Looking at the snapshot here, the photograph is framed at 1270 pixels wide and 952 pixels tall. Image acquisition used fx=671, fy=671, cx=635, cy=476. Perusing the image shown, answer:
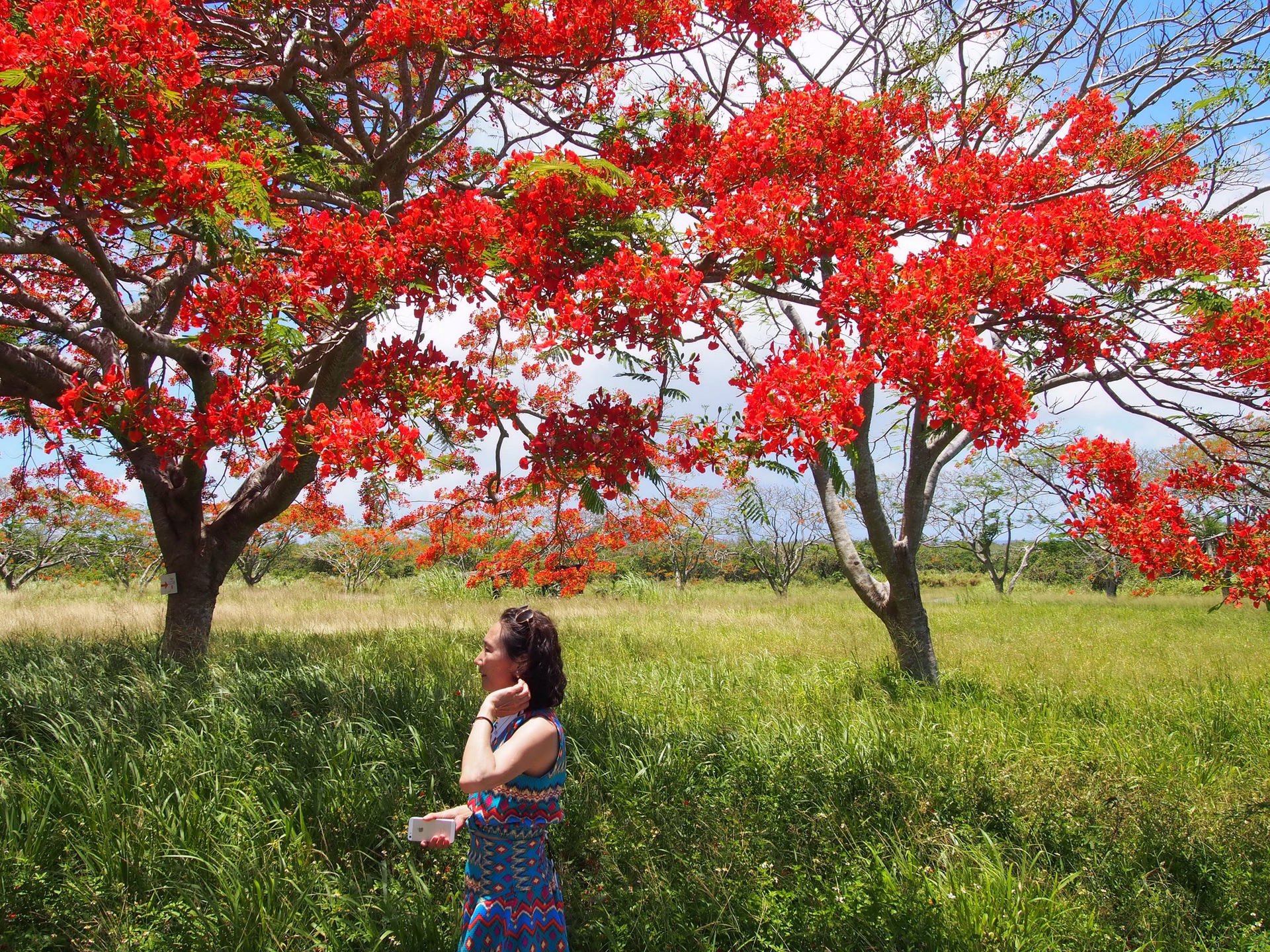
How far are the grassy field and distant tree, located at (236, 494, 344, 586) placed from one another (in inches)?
266

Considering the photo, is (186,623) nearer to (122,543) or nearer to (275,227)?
(275,227)

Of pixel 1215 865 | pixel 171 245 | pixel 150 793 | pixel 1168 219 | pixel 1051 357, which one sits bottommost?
pixel 1215 865

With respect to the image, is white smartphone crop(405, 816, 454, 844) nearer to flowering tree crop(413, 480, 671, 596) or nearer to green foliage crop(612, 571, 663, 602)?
flowering tree crop(413, 480, 671, 596)

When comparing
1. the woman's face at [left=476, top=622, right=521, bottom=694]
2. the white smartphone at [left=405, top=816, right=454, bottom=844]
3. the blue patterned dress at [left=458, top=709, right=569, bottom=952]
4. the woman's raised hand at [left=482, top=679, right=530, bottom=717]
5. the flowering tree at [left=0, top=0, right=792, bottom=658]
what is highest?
the flowering tree at [left=0, top=0, right=792, bottom=658]

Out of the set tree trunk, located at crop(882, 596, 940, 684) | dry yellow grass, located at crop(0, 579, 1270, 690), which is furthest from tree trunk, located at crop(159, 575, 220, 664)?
tree trunk, located at crop(882, 596, 940, 684)

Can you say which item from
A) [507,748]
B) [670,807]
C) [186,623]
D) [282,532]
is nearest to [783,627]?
[670,807]

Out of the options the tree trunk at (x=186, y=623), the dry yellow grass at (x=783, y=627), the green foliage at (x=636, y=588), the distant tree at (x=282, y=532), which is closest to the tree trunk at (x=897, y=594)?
the dry yellow grass at (x=783, y=627)

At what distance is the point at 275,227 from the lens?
12.9ft

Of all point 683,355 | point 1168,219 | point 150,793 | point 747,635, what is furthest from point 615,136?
point 747,635

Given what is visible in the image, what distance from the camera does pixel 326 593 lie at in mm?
17078

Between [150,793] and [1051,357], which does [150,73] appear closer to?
[150,793]

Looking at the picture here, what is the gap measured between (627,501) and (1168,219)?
3.99m

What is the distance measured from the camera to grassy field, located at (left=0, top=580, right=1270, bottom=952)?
262 centimetres

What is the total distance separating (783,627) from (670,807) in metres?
7.51
